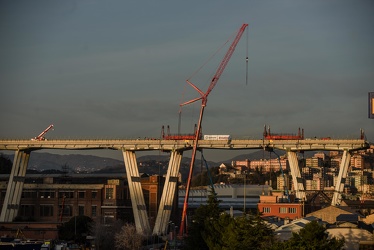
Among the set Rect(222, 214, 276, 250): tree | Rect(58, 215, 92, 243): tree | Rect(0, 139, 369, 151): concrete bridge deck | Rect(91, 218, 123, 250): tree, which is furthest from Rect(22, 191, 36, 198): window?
Rect(222, 214, 276, 250): tree

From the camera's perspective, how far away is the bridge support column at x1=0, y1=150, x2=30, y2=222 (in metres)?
160

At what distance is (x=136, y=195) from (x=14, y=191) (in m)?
19.0

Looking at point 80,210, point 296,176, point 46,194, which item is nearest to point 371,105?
point 296,176

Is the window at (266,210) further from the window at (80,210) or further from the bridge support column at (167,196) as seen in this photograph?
the window at (80,210)

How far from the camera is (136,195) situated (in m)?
156

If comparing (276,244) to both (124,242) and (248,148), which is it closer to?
(124,242)

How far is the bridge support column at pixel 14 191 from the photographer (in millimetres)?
159500

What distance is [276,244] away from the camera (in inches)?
3211

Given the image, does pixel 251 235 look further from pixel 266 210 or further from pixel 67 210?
pixel 67 210

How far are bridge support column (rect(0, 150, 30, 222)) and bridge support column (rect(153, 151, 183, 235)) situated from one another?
21.3 meters

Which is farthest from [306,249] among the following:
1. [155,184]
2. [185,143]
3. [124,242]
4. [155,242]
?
[155,184]

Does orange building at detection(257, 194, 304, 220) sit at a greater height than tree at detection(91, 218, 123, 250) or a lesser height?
greater

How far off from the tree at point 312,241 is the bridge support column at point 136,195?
231 feet

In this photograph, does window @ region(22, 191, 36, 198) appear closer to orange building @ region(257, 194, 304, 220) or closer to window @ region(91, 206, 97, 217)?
window @ region(91, 206, 97, 217)
